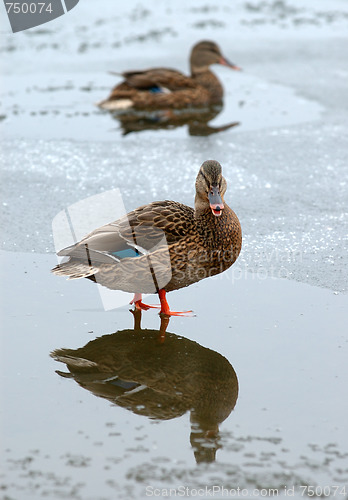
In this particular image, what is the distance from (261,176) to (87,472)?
148 inches

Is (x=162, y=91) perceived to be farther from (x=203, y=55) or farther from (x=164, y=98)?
(x=203, y=55)

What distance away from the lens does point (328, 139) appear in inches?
263

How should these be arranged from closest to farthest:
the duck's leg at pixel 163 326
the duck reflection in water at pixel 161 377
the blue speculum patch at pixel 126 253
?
1. the duck reflection in water at pixel 161 377
2. the duck's leg at pixel 163 326
3. the blue speculum patch at pixel 126 253

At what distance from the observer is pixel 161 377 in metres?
3.25

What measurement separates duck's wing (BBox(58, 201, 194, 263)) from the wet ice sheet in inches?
12.9

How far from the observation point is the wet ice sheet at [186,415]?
2.54 meters

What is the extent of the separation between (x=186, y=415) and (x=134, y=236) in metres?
1.15

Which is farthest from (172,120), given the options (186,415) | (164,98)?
(186,415)

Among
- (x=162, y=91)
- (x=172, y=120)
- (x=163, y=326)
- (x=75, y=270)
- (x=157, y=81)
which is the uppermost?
(x=157, y=81)

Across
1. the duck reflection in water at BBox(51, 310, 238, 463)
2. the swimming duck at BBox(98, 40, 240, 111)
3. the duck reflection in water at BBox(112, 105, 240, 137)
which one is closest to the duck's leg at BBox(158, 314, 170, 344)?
the duck reflection in water at BBox(51, 310, 238, 463)

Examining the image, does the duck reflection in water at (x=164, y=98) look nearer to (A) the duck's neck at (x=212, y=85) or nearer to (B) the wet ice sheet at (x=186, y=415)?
(A) the duck's neck at (x=212, y=85)

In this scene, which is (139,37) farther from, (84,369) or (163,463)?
(163,463)

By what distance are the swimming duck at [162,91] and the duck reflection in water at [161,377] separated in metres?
4.50

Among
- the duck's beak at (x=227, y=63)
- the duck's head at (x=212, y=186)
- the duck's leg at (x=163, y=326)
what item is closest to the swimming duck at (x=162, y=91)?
the duck's beak at (x=227, y=63)
